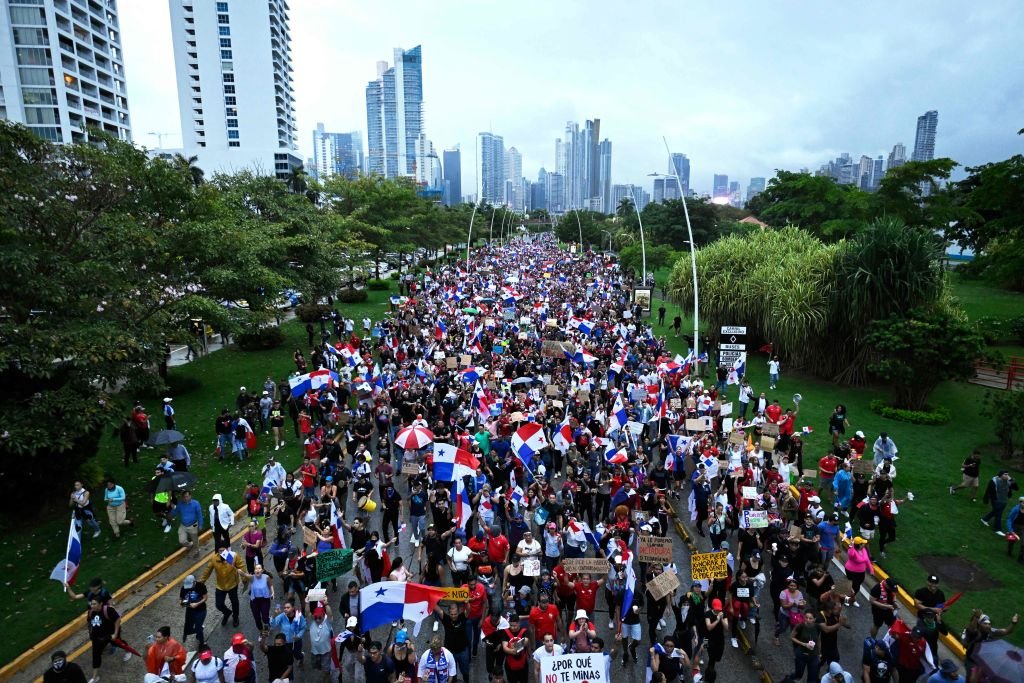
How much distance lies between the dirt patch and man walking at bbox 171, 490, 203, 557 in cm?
1335

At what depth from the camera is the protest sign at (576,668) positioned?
7.60 meters

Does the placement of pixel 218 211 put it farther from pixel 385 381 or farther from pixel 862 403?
pixel 862 403

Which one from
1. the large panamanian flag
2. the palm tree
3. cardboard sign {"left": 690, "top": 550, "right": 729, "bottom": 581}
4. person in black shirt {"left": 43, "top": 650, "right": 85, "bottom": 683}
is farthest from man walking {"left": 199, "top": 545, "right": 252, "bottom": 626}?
the palm tree

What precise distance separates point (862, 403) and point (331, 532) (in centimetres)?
2043

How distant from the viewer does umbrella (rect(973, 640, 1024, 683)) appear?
6949 millimetres

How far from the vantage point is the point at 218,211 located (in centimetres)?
2444

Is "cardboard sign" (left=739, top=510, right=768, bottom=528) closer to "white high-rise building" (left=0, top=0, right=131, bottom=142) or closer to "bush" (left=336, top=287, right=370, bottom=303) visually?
"bush" (left=336, top=287, right=370, bottom=303)

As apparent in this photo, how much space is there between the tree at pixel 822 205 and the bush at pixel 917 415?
3017 cm

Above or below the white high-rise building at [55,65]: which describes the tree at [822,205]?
below

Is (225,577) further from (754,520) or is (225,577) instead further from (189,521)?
(754,520)

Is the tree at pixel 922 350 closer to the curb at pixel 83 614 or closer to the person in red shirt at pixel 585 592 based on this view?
the person in red shirt at pixel 585 592

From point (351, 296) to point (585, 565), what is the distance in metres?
40.8

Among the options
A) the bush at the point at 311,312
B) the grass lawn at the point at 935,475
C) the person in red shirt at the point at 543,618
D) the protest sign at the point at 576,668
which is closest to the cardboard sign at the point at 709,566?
the person in red shirt at the point at 543,618

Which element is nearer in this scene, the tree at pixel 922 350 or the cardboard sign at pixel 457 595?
the cardboard sign at pixel 457 595
